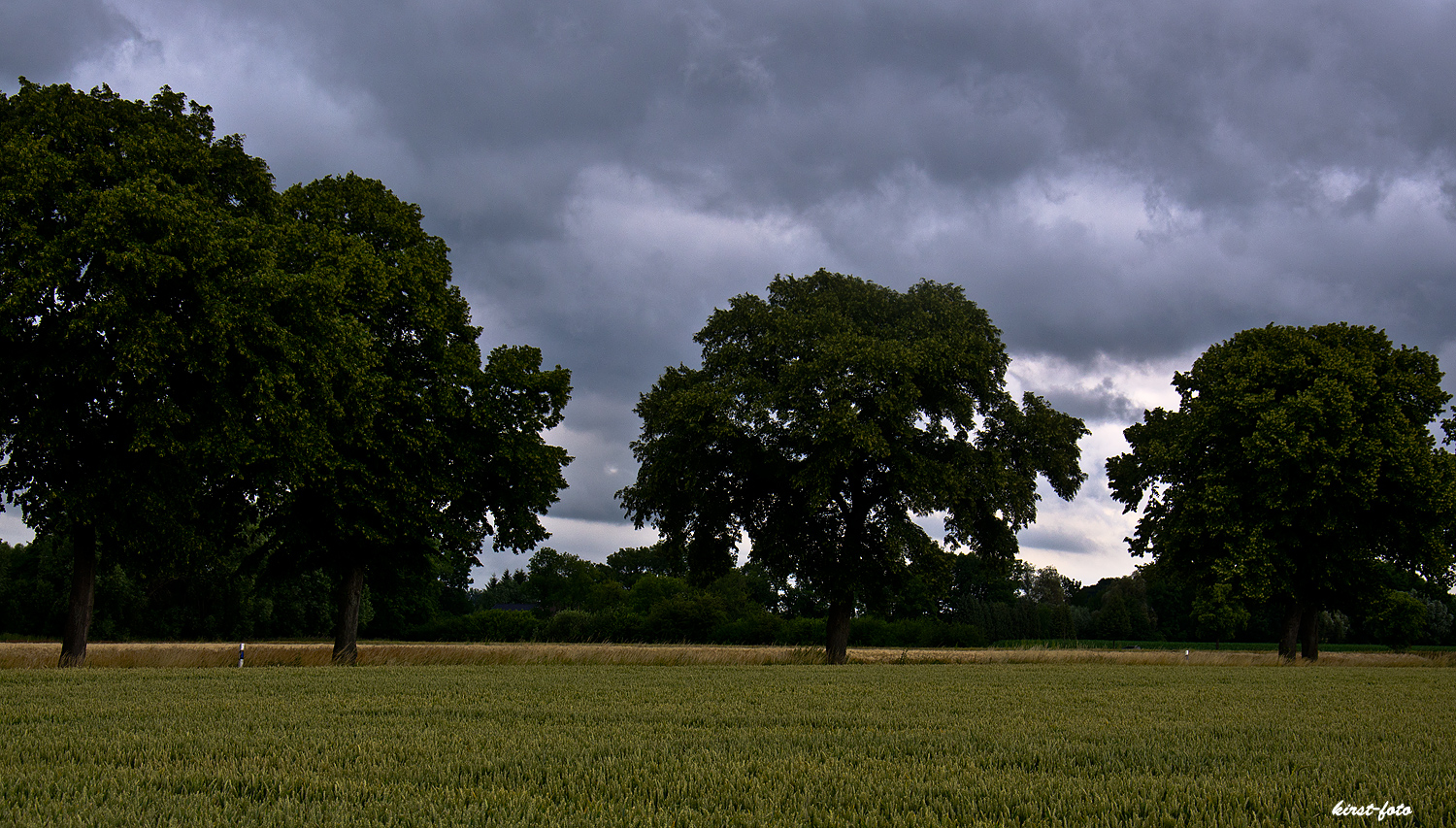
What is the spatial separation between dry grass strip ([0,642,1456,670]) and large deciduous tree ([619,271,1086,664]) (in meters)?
3.72

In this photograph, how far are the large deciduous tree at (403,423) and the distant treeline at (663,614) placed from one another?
339 centimetres

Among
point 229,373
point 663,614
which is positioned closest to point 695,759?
point 229,373

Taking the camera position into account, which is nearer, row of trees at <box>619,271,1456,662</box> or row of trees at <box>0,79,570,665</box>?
row of trees at <box>0,79,570,665</box>

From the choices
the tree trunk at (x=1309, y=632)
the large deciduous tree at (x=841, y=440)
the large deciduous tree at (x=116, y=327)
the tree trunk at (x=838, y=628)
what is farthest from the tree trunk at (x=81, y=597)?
the tree trunk at (x=1309, y=632)

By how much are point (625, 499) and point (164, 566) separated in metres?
13.7

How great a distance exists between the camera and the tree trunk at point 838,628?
28375 millimetres

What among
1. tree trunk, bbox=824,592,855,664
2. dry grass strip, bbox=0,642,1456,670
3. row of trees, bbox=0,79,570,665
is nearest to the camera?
row of trees, bbox=0,79,570,665

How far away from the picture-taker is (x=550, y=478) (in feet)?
83.8

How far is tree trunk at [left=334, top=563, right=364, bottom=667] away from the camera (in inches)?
953

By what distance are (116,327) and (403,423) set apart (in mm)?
7708

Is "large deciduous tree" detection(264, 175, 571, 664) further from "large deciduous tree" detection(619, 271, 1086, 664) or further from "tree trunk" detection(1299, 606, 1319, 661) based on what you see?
"tree trunk" detection(1299, 606, 1319, 661)

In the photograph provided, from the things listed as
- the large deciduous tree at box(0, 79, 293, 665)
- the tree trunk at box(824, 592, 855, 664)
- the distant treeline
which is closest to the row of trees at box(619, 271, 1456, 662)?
the tree trunk at box(824, 592, 855, 664)

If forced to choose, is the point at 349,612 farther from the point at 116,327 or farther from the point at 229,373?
the point at 116,327

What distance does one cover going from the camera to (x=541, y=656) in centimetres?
2525
